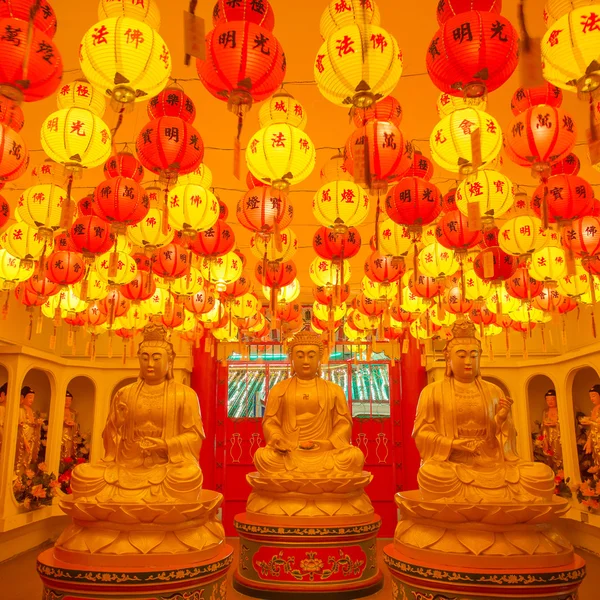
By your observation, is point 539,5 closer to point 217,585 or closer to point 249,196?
point 249,196

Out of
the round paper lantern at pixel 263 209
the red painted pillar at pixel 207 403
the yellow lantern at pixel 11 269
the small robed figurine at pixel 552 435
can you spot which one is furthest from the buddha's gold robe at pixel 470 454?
the red painted pillar at pixel 207 403

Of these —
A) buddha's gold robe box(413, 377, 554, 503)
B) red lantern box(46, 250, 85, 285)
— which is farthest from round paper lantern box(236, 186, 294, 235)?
buddha's gold robe box(413, 377, 554, 503)

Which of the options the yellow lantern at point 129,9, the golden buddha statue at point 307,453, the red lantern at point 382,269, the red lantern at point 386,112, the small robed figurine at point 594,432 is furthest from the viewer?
the small robed figurine at point 594,432

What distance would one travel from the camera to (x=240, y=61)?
297 cm

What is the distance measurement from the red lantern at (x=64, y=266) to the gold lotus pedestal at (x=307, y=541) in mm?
2758

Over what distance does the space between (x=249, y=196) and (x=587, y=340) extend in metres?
6.27

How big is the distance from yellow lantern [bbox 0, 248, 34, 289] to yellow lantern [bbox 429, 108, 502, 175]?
13.2ft

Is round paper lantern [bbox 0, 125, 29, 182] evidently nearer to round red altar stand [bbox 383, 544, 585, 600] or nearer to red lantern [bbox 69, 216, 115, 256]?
red lantern [bbox 69, 216, 115, 256]

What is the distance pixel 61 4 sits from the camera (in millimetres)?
4027

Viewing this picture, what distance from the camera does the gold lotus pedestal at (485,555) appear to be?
12.8ft

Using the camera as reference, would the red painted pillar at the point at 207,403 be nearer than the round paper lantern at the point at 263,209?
No

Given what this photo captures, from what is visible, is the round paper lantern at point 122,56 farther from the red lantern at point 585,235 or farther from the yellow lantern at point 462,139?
the red lantern at point 585,235

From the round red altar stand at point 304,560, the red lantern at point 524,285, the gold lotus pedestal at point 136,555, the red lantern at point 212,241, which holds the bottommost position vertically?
the round red altar stand at point 304,560

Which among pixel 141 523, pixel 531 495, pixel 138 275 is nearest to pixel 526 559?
pixel 531 495
